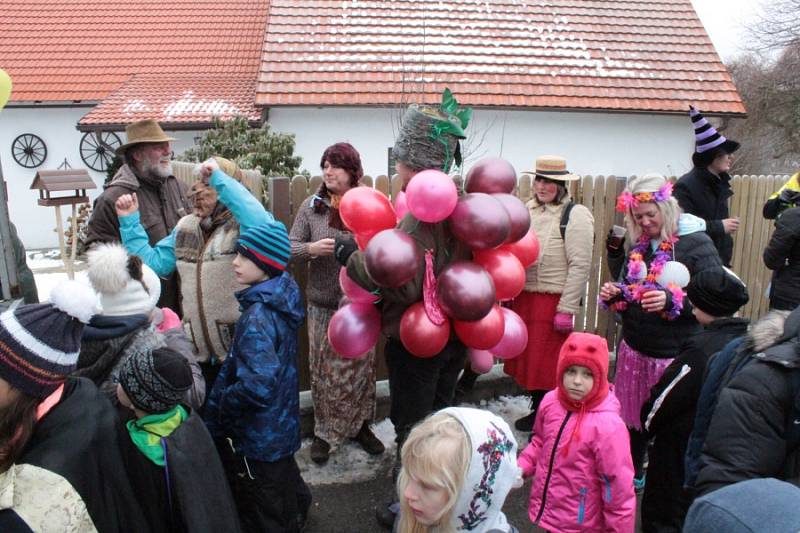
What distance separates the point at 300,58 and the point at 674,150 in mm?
8748

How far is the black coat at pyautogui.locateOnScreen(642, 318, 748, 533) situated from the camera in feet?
8.38

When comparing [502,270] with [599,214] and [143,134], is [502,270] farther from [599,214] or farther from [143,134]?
[143,134]

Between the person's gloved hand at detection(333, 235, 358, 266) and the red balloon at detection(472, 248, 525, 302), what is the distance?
760 millimetres

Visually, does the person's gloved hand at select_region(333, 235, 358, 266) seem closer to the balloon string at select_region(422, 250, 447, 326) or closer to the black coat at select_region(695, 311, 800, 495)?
the balloon string at select_region(422, 250, 447, 326)

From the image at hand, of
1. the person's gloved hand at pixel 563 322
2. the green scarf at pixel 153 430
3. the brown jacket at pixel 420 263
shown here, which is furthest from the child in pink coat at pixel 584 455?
the green scarf at pixel 153 430

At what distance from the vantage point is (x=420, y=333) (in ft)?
8.31

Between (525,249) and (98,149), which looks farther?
(98,149)

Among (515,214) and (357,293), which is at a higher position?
(515,214)

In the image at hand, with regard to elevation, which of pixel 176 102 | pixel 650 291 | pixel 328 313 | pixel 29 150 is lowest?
pixel 328 313

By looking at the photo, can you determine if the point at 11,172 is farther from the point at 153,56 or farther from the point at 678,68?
the point at 678,68

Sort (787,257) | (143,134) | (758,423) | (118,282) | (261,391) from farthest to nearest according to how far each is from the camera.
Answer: (787,257) < (143,134) < (261,391) < (118,282) < (758,423)

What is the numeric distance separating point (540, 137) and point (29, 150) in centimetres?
1252

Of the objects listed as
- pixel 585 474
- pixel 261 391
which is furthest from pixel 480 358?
pixel 261 391

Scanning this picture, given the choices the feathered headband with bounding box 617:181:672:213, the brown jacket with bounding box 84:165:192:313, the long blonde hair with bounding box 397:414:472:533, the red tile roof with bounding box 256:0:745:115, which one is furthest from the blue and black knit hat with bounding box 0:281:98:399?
the red tile roof with bounding box 256:0:745:115
